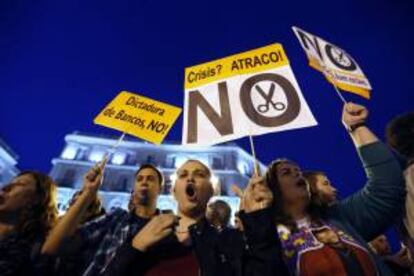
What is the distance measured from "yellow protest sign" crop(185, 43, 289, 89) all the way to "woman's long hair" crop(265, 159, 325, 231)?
1341 mm

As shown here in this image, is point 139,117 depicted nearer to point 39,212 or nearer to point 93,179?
point 93,179

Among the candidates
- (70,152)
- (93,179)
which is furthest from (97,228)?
(70,152)

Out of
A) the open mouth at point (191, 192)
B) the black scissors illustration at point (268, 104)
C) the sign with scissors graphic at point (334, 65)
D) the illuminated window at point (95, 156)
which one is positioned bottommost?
the open mouth at point (191, 192)

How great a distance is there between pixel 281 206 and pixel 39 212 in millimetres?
2109

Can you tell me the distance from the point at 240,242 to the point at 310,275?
0.51m

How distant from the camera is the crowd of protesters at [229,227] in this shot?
6.55ft

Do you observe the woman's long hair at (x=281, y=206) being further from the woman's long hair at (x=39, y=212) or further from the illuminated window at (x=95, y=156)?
the illuminated window at (x=95, y=156)

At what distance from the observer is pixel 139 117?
4109mm

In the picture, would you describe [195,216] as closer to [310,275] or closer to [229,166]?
[310,275]

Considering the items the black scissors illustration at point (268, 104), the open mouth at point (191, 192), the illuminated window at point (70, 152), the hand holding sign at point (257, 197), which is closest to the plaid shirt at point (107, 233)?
the open mouth at point (191, 192)

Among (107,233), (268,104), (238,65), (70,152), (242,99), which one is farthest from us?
(70,152)

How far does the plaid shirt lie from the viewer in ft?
8.54

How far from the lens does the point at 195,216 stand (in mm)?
2783

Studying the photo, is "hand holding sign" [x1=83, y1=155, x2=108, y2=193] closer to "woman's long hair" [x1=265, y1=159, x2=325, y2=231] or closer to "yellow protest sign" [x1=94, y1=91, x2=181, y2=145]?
"yellow protest sign" [x1=94, y1=91, x2=181, y2=145]
